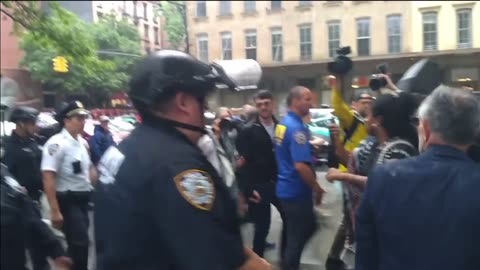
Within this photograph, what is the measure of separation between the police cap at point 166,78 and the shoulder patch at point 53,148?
3.79 metres

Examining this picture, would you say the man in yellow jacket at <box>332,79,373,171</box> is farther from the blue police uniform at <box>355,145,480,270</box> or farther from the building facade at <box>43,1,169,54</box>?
the building facade at <box>43,1,169,54</box>

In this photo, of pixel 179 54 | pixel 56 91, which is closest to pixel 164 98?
pixel 179 54

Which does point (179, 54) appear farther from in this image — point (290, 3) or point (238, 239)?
point (290, 3)

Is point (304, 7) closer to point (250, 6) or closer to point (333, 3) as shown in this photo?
point (333, 3)

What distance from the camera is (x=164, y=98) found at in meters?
2.21

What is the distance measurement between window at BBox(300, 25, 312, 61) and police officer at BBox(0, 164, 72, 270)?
3249cm

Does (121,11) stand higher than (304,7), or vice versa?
(121,11)

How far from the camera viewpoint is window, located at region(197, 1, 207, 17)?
126ft

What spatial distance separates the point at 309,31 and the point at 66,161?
103 ft

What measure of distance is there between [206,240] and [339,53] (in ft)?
13.7

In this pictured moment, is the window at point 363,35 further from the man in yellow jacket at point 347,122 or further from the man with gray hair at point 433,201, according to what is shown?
the man with gray hair at point 433,201

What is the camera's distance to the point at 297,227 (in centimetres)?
567

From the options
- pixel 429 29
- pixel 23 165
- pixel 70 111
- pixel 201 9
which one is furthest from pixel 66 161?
pixel 201 9

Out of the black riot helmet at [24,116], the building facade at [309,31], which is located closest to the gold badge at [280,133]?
the black riot helmet at [24,116]
